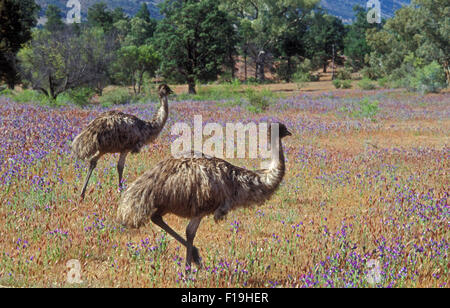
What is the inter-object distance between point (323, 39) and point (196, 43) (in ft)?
156

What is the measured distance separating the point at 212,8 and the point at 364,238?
4280 centimetres

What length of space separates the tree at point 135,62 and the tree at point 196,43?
5569mm

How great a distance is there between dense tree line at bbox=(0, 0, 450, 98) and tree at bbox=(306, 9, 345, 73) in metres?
0.20

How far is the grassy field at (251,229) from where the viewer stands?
467 cm

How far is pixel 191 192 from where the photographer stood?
14.5 ft

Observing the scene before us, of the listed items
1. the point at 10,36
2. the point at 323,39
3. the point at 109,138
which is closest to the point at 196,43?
the point at 10,36

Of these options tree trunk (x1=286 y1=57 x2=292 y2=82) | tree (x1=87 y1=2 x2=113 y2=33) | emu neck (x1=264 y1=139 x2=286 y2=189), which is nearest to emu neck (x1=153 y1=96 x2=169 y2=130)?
emu neck (x1=264 y1=139 x2=286 y2=189)

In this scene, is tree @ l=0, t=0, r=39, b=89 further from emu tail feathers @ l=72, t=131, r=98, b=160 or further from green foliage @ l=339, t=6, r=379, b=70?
green foliage @ l=339, t=6, r=379, b=70

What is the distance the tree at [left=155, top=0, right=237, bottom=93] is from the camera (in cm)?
4416

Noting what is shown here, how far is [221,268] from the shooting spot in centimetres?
474

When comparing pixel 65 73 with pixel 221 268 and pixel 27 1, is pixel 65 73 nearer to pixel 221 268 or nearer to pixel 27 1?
pixel 27 1

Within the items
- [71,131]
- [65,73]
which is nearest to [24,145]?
[71,131]

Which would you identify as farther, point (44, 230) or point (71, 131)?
point (71, 131)

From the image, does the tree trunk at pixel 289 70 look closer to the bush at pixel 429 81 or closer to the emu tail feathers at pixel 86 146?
the bush at pixel 429 81
